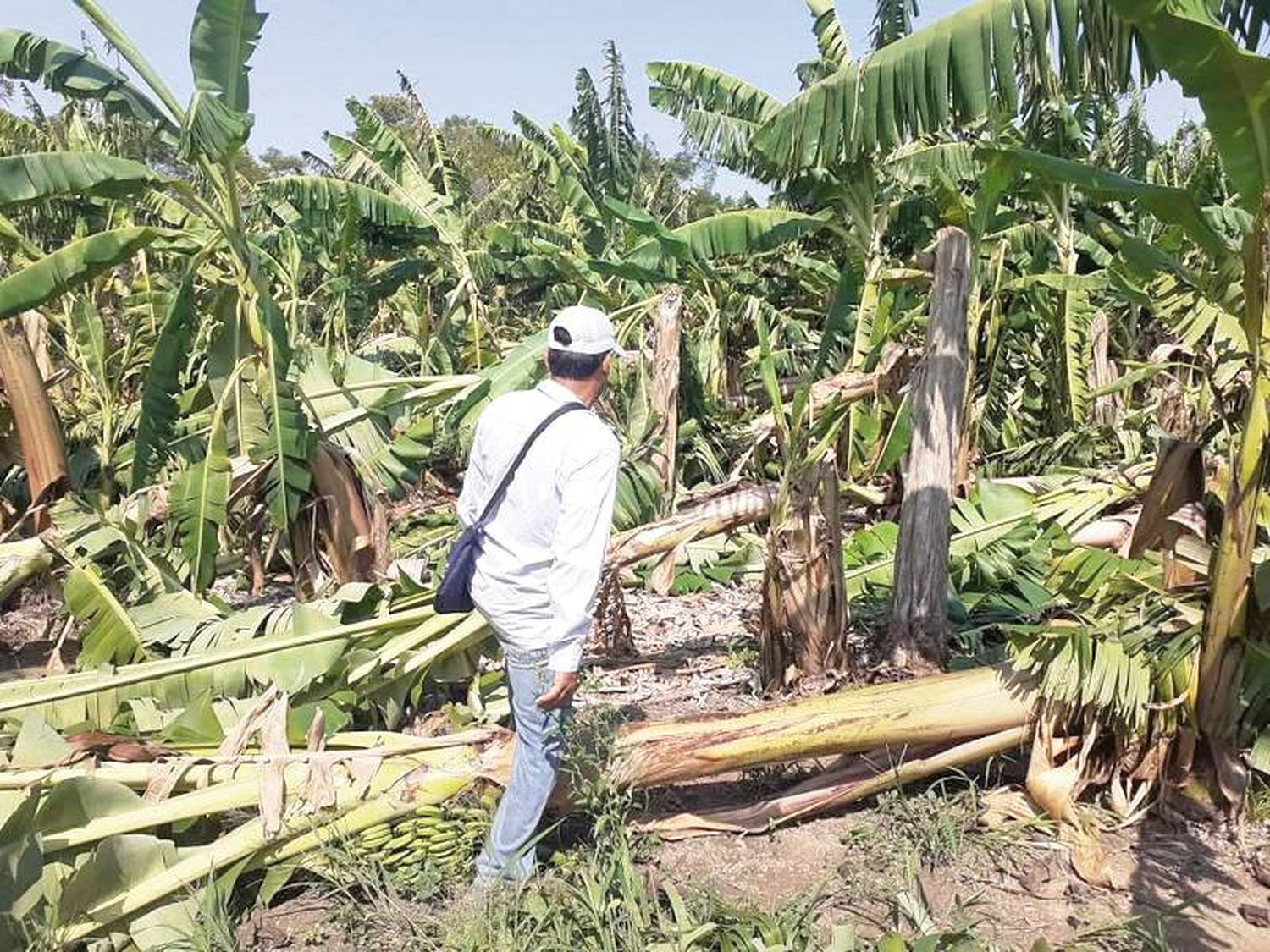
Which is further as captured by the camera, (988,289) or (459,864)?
(988,289)

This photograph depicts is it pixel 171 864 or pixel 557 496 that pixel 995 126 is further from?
pixel 171 864

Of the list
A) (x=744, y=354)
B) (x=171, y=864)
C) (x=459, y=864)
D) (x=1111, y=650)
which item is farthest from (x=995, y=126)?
(x=744, y=354)

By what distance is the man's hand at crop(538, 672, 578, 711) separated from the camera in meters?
2.99

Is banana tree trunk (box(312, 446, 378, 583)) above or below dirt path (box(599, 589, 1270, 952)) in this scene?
above

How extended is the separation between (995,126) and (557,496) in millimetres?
4180

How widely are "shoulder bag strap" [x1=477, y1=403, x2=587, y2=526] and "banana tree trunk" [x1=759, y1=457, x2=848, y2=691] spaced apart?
66.6 inches

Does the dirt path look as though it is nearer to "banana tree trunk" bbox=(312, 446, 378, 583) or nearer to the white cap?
the white cap

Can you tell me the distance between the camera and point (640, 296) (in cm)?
1047

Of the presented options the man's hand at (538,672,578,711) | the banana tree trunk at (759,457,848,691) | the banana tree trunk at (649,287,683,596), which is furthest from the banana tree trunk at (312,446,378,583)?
the man's hand at (538,672,578,711)

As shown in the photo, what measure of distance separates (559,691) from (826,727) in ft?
3.83

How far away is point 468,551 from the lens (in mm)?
3268

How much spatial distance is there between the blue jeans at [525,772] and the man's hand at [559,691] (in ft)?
0.31

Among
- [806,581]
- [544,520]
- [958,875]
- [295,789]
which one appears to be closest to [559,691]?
[544,520]

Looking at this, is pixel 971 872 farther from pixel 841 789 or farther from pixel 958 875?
pixel 841 789
